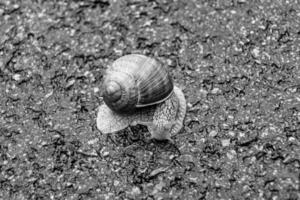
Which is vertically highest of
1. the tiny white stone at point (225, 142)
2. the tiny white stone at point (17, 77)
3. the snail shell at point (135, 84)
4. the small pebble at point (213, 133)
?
the snail shell at point (135, 84)

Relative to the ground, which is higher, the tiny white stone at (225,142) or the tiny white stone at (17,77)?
the tiny white stone at (17,77)

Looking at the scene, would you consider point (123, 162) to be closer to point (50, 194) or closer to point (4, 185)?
point (50, 194)

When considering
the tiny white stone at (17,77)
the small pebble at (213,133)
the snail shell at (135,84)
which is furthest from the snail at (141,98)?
the tiny white stone at (17,77)

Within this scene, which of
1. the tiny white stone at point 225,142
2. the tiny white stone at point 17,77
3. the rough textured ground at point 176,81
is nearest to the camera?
the rough textured ground at point 176,81

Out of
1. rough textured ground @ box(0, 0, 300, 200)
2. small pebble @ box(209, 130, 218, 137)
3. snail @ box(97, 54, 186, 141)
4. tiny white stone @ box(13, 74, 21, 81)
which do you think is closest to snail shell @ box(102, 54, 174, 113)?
snail @ box(97, 54, 186, 141)

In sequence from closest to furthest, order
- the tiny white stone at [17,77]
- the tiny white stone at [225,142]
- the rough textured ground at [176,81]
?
the rough textured ground at [176,81] < the tiny white stone at [225,142] < the tiny white stone at [17,77]

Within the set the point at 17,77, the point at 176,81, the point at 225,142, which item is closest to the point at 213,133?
the point at 225,142

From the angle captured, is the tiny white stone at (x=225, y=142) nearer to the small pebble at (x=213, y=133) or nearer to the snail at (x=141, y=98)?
the small pebble at (x=213, y=133)

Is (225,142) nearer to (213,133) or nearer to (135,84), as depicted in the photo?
(213,133)
